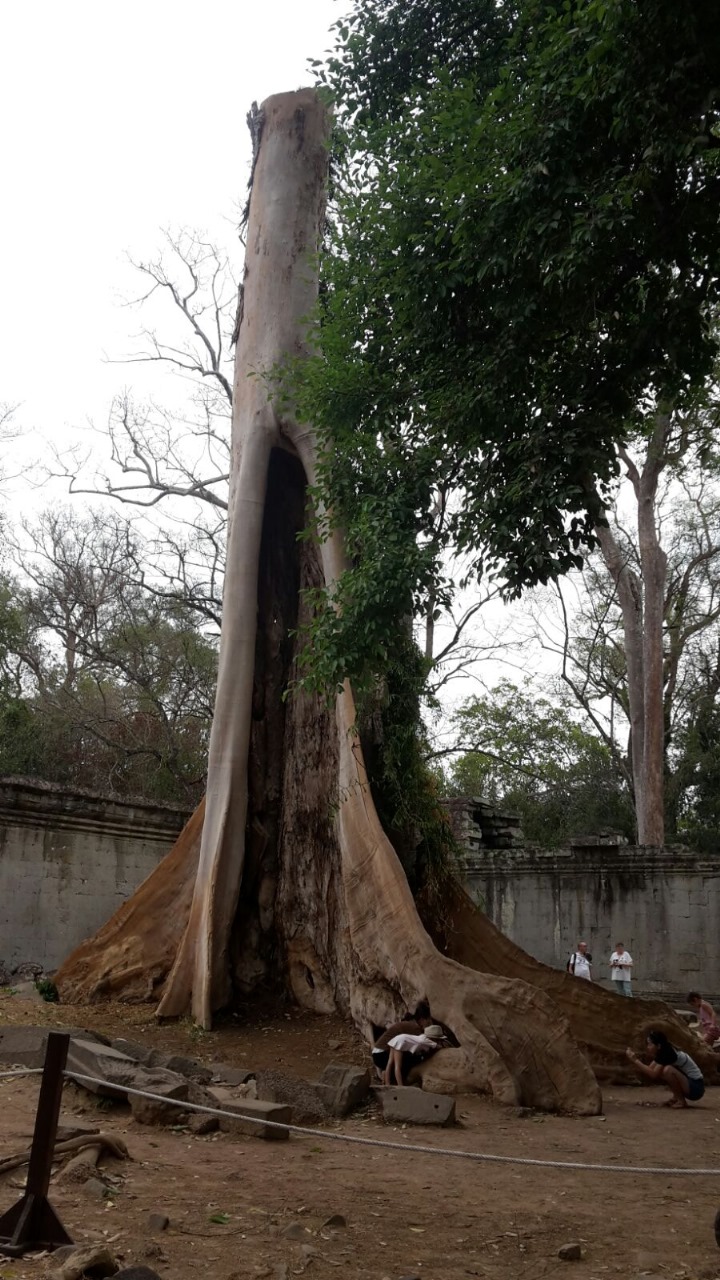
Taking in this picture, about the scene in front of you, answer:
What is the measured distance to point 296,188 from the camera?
9625mm

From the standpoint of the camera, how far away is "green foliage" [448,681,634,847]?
20484 mm

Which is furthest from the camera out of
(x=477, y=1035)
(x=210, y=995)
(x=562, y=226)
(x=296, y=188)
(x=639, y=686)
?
(x=639, y=686)

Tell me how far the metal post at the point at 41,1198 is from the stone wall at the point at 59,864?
7.32 m

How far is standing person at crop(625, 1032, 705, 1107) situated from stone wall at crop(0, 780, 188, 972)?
19.4 ft

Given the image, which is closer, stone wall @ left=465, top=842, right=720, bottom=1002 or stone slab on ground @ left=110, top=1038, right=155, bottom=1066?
stone slab on ground @ left=110, top=1038, right=155, bottom=1066

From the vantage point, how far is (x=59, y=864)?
10594mm

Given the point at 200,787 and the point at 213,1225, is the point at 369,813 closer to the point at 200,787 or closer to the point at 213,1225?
the point at 213,1225


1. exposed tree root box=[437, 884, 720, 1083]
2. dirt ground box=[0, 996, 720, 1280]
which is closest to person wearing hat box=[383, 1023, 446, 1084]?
dirt ground box=[0, 996, 720, 1280]

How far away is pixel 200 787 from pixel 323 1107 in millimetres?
11020

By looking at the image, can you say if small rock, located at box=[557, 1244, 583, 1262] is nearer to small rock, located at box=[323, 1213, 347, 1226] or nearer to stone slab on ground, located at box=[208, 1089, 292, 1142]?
small rock, located at box=[323, 1213, 347, 1226]

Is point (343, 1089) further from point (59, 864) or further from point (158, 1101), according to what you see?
point (59, 864)

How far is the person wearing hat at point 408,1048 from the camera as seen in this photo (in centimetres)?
623

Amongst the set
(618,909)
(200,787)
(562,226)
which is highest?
(562,226)

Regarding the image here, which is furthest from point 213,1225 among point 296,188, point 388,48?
point 296,188
